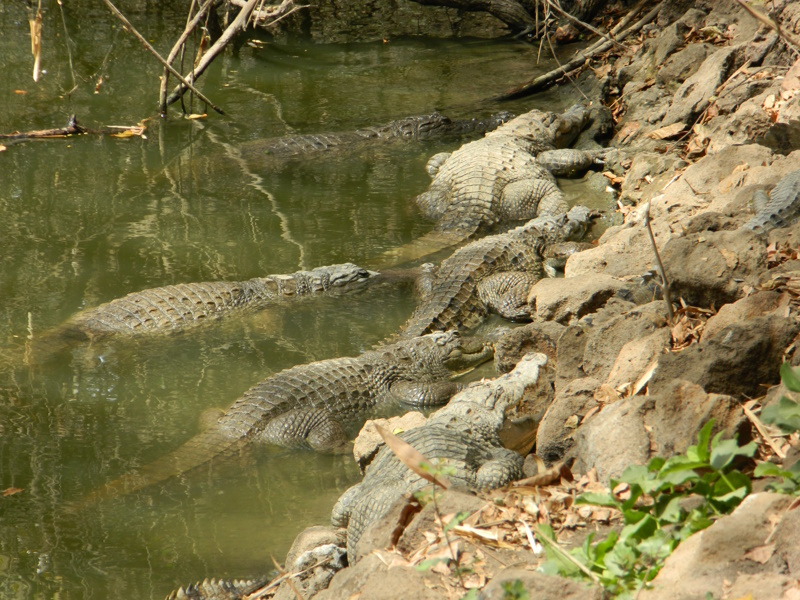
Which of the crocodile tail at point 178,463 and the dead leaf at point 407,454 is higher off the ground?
the dead leaf at point 407,454

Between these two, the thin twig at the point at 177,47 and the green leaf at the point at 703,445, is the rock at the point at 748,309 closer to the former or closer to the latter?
the green leaf at the point at 703,445

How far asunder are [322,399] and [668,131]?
189 inches

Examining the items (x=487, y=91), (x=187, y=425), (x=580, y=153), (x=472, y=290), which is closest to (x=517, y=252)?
(x=472, y=290)

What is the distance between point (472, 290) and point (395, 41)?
974 cm

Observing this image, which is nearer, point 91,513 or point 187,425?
point 91,513

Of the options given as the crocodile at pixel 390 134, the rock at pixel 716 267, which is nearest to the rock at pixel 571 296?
the rock at pixel 716 267

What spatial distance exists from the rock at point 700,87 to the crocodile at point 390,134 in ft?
9.53

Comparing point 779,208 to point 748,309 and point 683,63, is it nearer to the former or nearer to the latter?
point 748,309

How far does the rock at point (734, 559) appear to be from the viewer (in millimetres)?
1903

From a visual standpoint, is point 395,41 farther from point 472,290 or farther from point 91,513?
point 91,513

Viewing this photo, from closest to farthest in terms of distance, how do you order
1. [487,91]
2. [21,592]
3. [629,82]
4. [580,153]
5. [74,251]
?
[21,592] → [74,251] → [580,153] → [629,82] → [487,91]

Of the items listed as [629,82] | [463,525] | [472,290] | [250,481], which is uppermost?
[629,82]

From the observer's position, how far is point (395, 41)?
49.2 feet

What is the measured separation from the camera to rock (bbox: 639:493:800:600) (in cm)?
190
